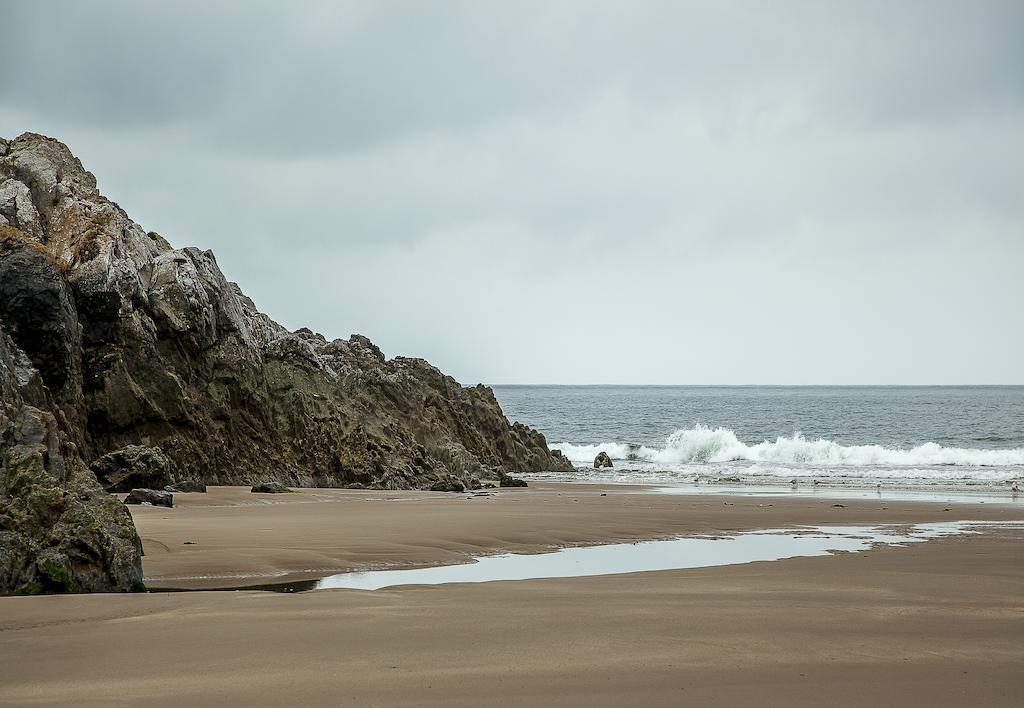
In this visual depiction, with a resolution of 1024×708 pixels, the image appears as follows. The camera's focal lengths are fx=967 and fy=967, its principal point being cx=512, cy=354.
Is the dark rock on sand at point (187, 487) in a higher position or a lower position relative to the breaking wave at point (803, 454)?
higher

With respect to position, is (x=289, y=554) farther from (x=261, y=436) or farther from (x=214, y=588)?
(x=261, y=436)

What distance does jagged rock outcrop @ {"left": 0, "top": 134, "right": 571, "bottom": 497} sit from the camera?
17953mm

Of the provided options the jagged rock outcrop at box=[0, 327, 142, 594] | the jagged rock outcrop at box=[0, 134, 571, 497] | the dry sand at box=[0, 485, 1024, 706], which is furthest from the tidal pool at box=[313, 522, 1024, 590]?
the jagged rock outcrop at box=[0, 134, 571, 497]

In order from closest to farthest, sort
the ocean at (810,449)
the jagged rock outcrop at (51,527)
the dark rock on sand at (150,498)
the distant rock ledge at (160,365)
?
the jagged rock outcrop at (51,527)
the dark rock on sand at (150,498)
the distant rock ledge at (160,365)
the ocean at (810,449)

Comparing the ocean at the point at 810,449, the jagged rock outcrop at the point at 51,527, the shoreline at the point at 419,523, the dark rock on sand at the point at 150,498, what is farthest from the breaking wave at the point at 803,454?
the jagged rock outcrop at the point at 51,527

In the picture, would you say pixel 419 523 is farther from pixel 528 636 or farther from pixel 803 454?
pixel 803 454

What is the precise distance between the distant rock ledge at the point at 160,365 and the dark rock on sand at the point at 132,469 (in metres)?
0.02

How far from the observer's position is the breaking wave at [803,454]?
39.7 m

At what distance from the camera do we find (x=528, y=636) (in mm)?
5164

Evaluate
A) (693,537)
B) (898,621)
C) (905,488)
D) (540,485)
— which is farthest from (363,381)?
(898,621)

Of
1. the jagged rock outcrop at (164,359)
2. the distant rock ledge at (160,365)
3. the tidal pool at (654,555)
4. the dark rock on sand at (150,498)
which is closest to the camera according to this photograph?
the tidal pool at (654,555)

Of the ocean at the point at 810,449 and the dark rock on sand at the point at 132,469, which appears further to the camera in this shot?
the ocean at the point at 810,449

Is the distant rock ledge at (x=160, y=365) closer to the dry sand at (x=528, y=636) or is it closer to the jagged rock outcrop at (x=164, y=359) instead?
the jagged rock outcrop at (x=164, y=359)

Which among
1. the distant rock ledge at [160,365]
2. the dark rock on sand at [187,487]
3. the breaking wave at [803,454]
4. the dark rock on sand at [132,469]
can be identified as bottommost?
the breaking wave at [803,454]
